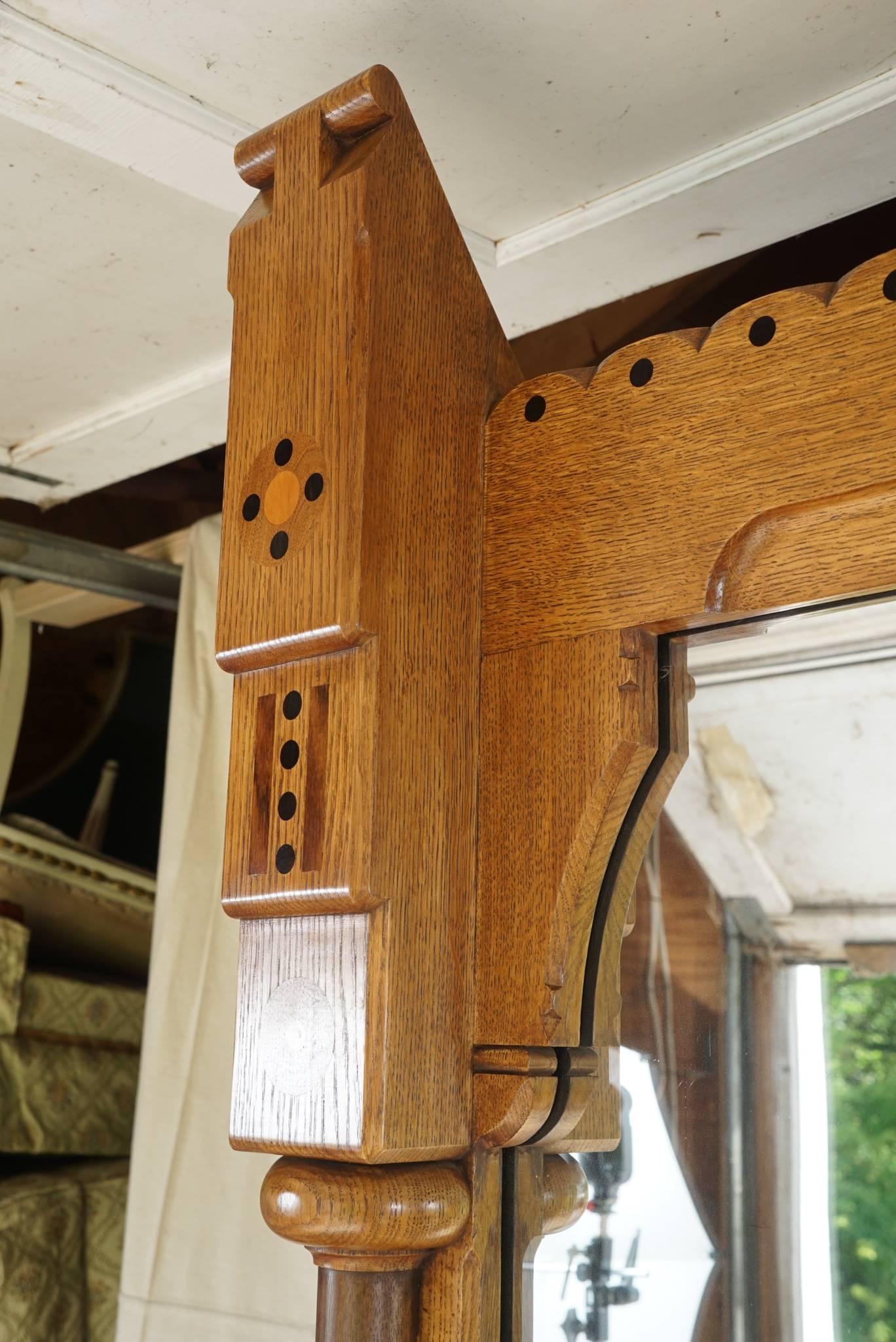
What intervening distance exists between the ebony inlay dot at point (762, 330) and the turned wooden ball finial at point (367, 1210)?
375mm

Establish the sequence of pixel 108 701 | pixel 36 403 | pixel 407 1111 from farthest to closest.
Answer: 1. pixel 108 701
2. pixel 36 403
3. pixel 407 1111

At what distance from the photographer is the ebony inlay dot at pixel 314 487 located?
574mm

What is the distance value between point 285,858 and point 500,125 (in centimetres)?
39

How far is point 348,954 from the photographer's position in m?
0.54

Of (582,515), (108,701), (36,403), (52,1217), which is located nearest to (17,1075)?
(52,1217)

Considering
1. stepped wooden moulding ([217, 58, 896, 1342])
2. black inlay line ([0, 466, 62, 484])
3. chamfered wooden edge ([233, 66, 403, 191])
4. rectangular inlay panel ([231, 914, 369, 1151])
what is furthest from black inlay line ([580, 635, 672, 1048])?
black inlay line ([0, 466, 62, 484])

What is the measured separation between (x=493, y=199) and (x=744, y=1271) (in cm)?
56

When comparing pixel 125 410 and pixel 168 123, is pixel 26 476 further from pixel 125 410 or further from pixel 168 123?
pixel 168 123

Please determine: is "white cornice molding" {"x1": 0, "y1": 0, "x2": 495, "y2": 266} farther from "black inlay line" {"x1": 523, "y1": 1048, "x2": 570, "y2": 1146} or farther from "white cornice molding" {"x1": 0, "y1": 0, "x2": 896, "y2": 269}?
"black inlay line" {"x1": 523, "y1": 1048, "x2": 570, "y2": 1146}

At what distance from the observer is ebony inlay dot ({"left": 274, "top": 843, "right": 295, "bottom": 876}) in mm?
560

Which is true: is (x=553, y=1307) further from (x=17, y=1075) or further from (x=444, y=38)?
(x=17, y=1075)

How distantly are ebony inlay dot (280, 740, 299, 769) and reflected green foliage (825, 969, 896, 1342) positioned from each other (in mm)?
244

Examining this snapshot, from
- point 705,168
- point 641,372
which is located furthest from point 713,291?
point 641,372

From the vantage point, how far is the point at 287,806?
0.57 meters
